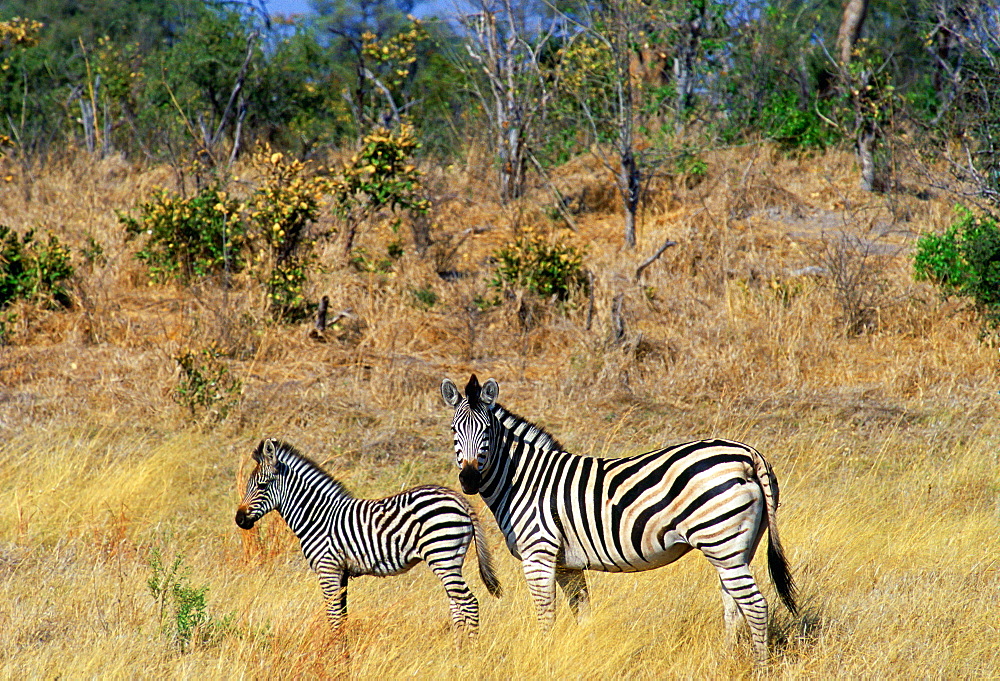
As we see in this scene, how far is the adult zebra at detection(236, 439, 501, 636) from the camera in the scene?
487 centimetres

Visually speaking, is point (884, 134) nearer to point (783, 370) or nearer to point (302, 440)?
point (783, 370)

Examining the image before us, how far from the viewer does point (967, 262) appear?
11469 millimetres

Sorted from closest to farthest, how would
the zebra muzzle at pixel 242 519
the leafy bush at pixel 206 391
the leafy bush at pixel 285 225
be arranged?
the zebra muzzle at pixel 242 519 → the leafy bush at pixel 206 391 → the leafy bush at pixel 285 225

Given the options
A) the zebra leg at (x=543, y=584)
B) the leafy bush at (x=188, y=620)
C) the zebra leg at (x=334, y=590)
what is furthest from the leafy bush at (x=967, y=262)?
the leafy bush at (x=188, y=620)

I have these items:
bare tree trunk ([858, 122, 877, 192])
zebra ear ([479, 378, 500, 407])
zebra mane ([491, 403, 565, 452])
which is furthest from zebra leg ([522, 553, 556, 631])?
bare tree trunk ([858, 122, 877, 192])

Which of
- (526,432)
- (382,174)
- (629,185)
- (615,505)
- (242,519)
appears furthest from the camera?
(629,185)

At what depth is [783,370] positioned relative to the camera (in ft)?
33.0

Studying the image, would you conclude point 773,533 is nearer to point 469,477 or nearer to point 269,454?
point 469,477

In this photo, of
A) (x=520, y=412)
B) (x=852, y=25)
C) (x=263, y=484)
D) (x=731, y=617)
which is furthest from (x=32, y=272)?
(x=852, y=25)

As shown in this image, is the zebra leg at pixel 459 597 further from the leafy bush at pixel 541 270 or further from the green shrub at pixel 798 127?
the green shrub at pixel 798 127

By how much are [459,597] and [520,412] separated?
14.8 ft

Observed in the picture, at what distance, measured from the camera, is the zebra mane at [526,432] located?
507 cm

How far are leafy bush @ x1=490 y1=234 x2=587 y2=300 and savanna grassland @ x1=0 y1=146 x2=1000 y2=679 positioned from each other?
10.0 inches

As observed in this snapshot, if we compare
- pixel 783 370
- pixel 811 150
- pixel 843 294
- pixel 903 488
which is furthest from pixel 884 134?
pixel 903 488
